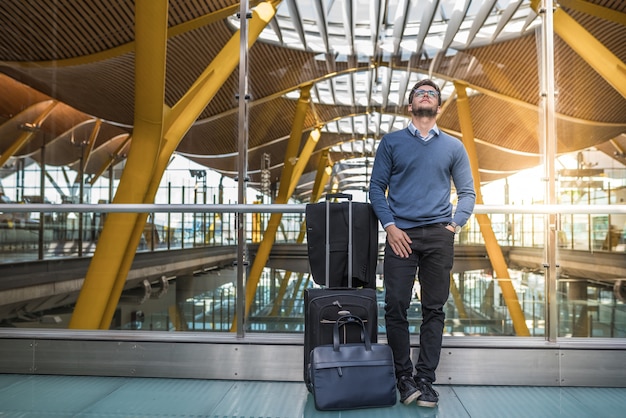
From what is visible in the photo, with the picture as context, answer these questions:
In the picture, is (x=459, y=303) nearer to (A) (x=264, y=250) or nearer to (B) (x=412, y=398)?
(B) (x=412, y=398)

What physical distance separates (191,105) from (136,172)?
858 mm

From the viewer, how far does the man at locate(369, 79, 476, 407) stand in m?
3.19

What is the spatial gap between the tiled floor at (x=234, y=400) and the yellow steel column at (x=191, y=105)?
73 cm

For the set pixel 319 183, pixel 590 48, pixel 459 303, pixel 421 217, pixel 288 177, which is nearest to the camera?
pixel 421 217

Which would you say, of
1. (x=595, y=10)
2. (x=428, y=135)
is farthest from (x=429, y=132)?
(x=595, y=10)

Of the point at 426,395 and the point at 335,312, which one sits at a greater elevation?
the point at 335,312

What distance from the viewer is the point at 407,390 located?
324 cm

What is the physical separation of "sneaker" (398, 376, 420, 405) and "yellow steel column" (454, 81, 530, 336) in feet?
3.82

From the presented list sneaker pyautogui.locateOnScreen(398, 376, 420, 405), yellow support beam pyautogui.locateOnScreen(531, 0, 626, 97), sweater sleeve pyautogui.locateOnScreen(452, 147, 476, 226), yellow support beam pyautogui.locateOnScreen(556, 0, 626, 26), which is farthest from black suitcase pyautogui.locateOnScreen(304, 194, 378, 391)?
yellow support beam pyautogui.locateOnScreen(556, 0, 626, 26)

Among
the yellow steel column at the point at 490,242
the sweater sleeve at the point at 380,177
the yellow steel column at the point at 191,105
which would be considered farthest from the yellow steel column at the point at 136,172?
the yellow steel column at the point at 490,242

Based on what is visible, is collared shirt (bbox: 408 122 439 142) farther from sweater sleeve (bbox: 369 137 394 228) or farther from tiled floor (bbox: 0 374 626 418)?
tiled floor (bbox: 0 374 626 418)

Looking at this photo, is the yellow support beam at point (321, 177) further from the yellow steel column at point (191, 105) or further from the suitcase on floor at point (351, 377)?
the suitcase on floor at point (351, 377)

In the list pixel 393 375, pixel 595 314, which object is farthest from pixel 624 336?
pixel 393 375

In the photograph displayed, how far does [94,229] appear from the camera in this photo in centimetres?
520
